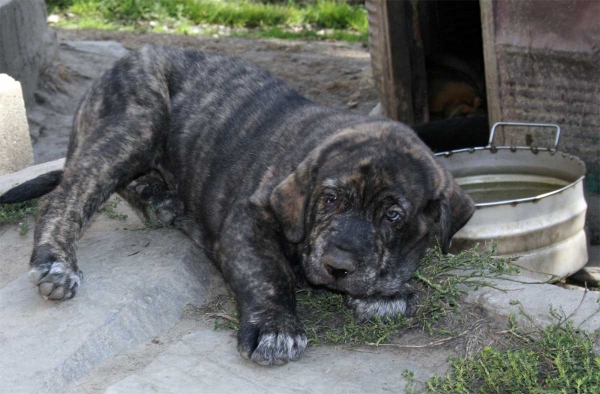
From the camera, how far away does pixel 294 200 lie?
4.39 m

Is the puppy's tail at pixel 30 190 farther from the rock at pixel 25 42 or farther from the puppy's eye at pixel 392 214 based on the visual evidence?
the rock at pixel 25 42

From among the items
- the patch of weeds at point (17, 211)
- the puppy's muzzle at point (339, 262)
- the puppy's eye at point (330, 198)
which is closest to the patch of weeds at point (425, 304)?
the puppy's muzzle at point (339, 262)

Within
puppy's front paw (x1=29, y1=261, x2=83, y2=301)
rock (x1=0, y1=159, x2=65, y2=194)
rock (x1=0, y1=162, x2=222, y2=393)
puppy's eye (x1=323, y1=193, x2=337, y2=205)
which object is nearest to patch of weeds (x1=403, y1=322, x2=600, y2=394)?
puppy's eye (x1=323, y1=193, x2=337, y2=205)

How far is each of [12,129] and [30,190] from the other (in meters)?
1.64

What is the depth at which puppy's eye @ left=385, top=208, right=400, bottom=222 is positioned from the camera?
4255 millimetres

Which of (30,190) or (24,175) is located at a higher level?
(30,190)

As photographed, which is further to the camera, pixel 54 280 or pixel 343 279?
pixel 54 280

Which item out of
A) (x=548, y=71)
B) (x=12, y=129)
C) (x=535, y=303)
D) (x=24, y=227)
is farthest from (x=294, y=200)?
(x=548, y=71)

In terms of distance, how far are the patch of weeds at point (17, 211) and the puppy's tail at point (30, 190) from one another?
0.72ft

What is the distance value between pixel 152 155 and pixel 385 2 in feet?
13.6

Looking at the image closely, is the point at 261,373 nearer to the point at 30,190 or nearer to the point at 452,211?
the point at 452,211

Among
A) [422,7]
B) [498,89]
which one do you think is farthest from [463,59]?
[498,89]

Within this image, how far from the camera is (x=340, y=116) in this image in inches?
201

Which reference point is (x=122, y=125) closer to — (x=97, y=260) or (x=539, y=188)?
(x=97, y=260)
